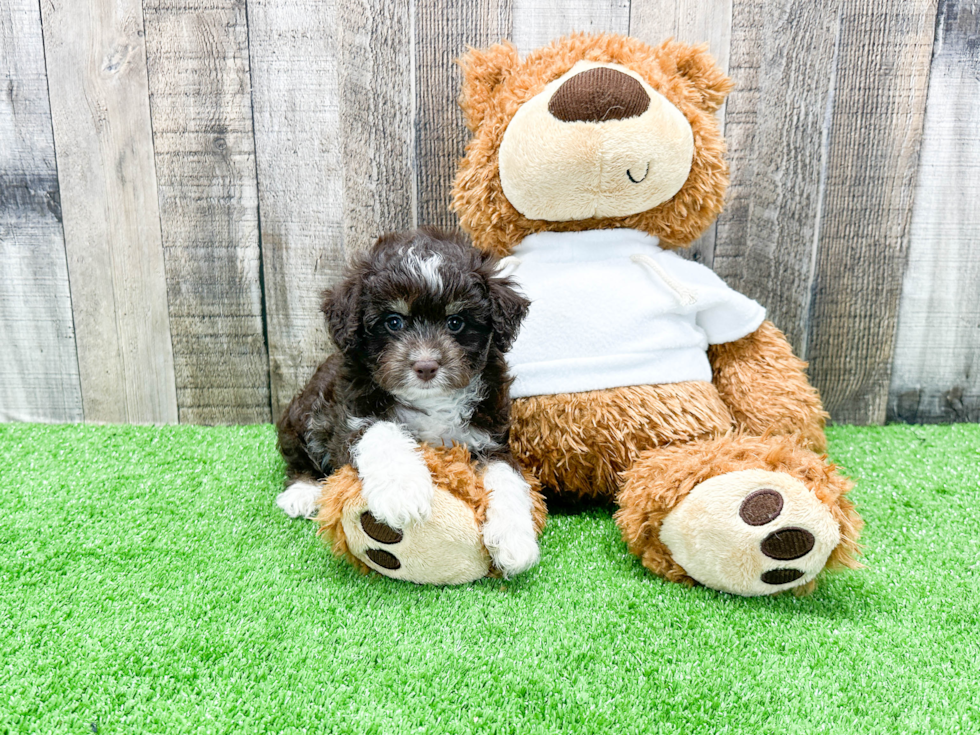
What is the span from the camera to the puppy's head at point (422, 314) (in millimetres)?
1840

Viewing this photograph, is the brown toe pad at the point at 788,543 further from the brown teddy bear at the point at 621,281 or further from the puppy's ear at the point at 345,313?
the puppy's ear at the point at 345,313

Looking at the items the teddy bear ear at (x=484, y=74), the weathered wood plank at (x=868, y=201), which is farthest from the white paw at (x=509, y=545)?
the weathered wood plank at (x=868, y=201)

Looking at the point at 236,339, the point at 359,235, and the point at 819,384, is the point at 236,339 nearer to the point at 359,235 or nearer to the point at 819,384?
the point at 359,235

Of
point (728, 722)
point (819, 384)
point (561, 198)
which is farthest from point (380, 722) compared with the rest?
point (819, 384)

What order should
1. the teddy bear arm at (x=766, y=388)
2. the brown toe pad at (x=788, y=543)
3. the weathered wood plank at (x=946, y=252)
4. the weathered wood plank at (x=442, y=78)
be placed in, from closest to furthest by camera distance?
the brown toe pad at (x=788, y=543) < the teddy bear arm at (x=766, y=388) < the weathered wood plank at (x=442, y=78) < the weathered wood plank at (x=946, y=252)

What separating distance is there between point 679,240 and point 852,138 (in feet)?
3.46

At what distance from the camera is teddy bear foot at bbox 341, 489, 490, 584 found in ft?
5.86

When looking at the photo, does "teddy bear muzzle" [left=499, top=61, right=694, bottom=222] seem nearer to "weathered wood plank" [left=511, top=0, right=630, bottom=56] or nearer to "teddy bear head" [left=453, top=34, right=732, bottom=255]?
"teddy bear head" [left=453, top=34, right=732, bottom=255]

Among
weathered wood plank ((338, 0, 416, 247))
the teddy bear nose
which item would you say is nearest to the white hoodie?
the teddy bear nose

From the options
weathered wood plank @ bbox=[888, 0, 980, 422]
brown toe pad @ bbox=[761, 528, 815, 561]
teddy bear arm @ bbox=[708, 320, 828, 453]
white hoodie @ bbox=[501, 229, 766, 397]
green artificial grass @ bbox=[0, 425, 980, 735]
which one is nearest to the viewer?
green artificial grass @ bbox=[0, 425, 980, 735]

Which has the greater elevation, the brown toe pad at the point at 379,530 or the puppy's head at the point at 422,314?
the puppy's head at the point at 422,314

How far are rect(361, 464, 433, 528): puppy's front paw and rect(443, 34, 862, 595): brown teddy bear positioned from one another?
601 millimetres

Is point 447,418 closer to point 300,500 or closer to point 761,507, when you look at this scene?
point 300,500

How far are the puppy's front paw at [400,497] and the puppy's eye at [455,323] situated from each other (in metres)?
0.42
